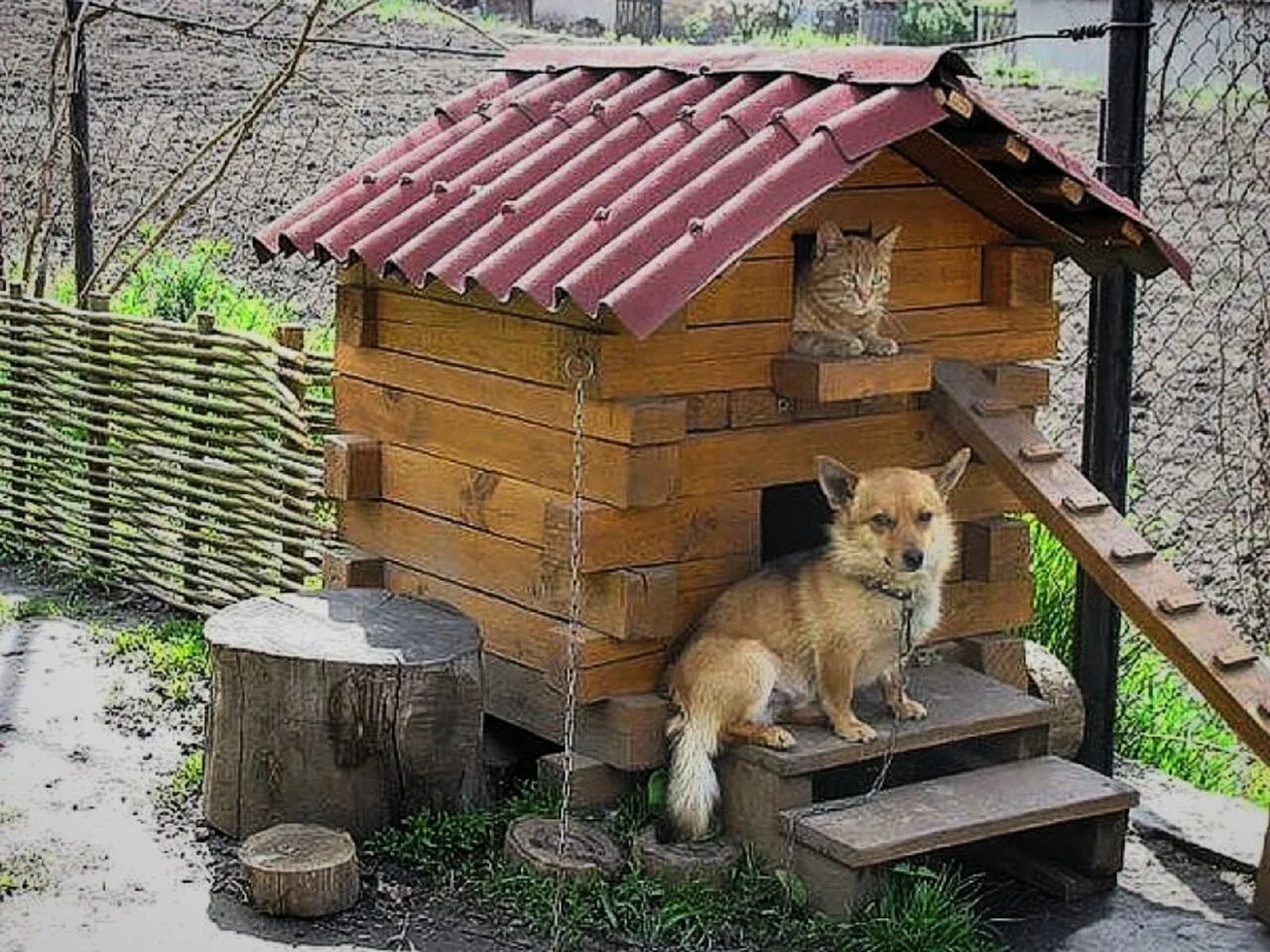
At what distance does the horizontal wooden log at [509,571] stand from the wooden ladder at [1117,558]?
1054mm

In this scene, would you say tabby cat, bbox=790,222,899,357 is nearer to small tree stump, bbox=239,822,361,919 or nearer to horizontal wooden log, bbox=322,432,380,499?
horizontal wooden log, bbox=322,432,380,499

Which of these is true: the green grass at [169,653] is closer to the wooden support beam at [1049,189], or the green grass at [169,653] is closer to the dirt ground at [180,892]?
the dirt ground at [180,892]

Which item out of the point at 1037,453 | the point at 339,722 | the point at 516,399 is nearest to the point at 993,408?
the point at 1037,453

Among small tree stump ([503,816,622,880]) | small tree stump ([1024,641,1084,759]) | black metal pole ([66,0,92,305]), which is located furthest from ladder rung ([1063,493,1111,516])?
black metal pole ([66,0,92,305])

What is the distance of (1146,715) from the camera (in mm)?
7555

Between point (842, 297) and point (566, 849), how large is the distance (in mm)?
1731

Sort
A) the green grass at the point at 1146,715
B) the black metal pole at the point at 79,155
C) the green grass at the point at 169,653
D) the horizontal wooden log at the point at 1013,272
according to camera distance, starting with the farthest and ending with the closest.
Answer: the black metal pole at the point at 79,155 < the green grass at the point at 169,653 < the green grass at the point at 1146,715 < the horizontal wooden log at the point at 1013,272

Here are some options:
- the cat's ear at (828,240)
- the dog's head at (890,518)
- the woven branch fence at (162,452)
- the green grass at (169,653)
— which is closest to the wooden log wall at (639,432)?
the cat's ear at (828,240)

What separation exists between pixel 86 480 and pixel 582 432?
4.34 m

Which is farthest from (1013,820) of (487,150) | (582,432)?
(487,150)

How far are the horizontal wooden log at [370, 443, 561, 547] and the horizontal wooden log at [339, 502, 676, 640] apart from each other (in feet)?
0.12

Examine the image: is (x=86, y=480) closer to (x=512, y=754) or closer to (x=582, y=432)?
(x=512, y=754)

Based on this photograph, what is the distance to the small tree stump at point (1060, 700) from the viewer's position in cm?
663

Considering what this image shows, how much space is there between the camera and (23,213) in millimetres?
12438
